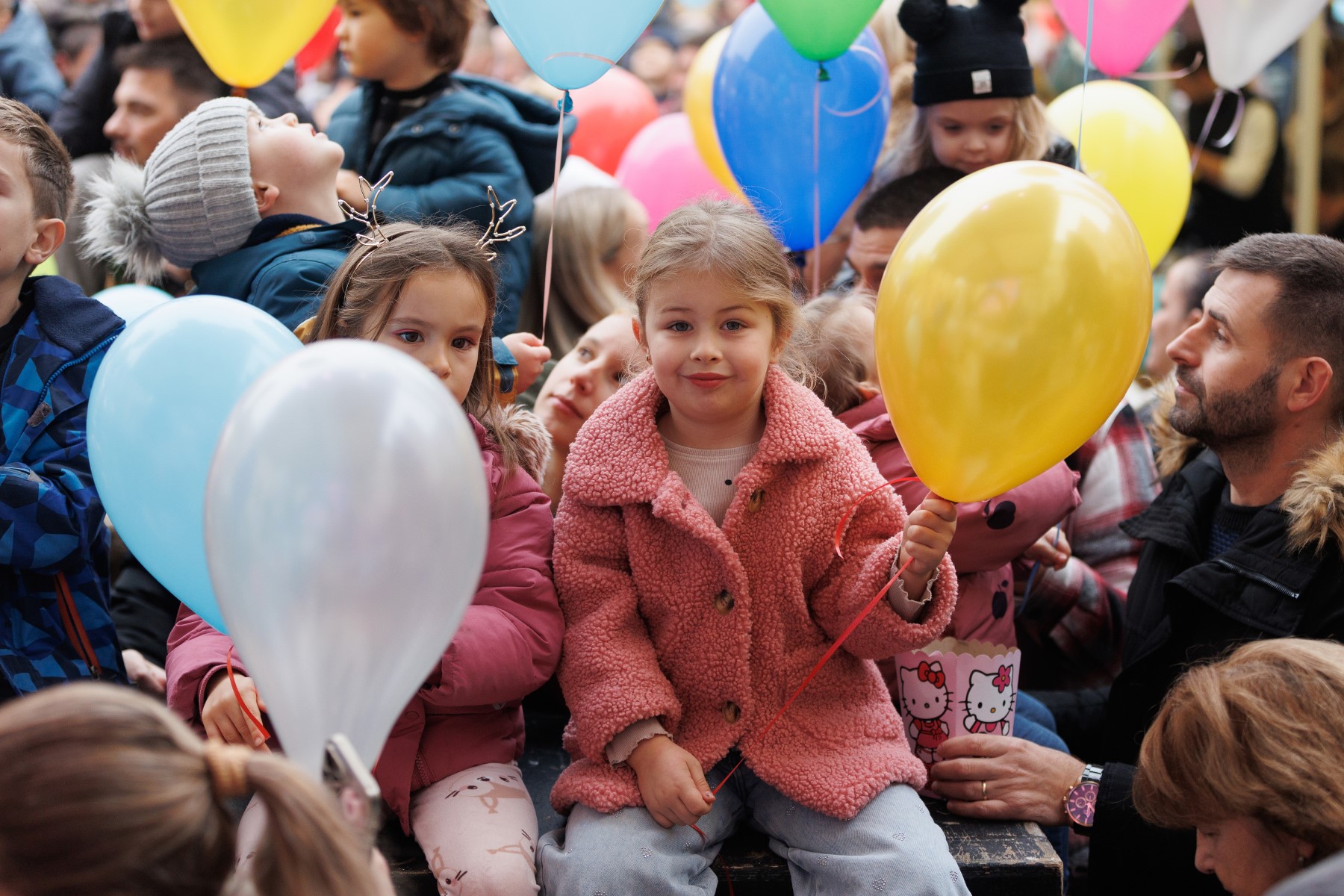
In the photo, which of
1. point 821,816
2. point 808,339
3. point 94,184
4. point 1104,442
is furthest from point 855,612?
point 94,184

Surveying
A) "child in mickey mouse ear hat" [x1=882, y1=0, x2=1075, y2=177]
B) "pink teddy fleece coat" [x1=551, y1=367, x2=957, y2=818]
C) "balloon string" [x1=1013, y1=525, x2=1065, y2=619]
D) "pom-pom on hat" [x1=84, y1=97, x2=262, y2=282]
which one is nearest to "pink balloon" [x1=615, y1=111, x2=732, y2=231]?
"child in mickey mouse ear hat" [x1=882, y1=0, x2=1075, y2=177]

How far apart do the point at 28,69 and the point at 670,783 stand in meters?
3.58

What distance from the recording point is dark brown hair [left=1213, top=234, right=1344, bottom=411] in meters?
2.19

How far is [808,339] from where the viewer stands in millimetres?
2428

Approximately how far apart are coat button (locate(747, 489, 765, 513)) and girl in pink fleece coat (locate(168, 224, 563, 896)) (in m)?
0.36

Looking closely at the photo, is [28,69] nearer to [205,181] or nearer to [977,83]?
[205,181]

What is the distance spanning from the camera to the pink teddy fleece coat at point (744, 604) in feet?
6.15

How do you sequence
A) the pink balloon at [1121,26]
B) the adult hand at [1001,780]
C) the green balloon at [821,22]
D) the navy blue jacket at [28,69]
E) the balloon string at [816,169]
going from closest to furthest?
the adult hand at [1001,780] < the green balloon at [821,22] < the balloon string at [816,169] < the pink balloon at [1121,26] < the navy blue jacket at [28,69]

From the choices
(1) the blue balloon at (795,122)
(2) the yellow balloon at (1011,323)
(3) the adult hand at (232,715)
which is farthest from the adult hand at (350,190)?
(2) the yellow balloon at (1011,323)

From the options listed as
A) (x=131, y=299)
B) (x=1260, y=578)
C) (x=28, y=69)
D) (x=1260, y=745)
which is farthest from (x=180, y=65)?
(x=1260, y=745)

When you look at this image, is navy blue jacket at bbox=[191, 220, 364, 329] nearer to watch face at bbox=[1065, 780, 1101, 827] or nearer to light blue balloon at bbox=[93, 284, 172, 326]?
light blue balloon at bbox=[93, 284, 172, 326]

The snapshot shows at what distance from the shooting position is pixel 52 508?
1.88 meters

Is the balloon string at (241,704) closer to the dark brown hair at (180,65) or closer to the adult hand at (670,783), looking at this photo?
the adult hand at (670,783)

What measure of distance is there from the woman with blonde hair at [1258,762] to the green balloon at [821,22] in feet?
5.35
